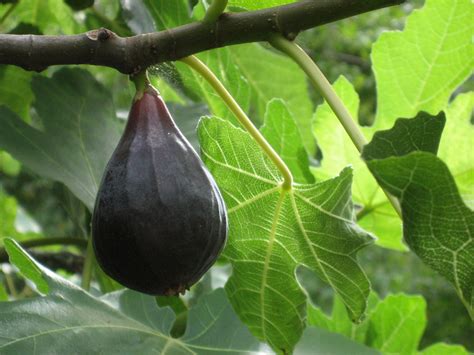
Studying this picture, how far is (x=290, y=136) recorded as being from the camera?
1277 mm

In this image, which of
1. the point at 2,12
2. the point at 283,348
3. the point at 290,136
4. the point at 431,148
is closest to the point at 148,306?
the point at 283,348

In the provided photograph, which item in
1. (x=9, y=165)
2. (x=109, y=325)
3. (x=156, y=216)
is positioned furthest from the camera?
(x=9, y=165)

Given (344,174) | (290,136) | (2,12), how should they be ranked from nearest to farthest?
(344,174), (290,136), (2,12)

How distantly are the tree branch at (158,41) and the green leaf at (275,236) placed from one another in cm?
19

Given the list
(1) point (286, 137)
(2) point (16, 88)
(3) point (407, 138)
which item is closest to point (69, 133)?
(2) point (16, 88)

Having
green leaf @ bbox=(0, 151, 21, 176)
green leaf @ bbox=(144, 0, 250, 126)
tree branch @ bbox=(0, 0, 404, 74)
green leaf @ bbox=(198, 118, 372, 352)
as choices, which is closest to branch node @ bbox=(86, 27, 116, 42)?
tree branch @ bbox=(0, 0, 404, 74)

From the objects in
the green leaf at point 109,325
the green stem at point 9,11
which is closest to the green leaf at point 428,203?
the green leaf at point 109,325

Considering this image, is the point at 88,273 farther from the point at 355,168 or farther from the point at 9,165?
the point at 9,165

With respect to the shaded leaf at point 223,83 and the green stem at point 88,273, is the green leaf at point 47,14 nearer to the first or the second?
the shaded leaf at point 223,83

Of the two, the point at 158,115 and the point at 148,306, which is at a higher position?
the point at 158,115

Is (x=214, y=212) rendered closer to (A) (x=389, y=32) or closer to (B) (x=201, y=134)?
(B) (x=201, y=134)

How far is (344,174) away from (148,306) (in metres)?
0.37

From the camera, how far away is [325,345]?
1.25 metres

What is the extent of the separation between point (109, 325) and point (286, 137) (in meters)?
0.41
